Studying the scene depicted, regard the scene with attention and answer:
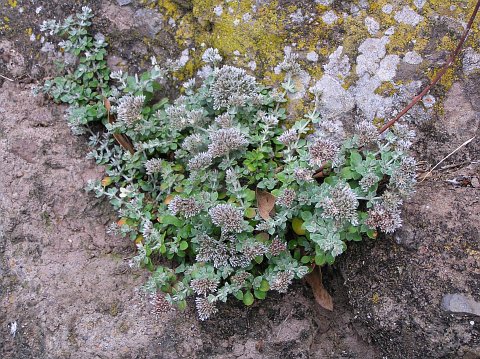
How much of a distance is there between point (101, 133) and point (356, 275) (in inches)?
66.4

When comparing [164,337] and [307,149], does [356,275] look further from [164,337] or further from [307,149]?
[164,337]

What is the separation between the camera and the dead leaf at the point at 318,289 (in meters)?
2.71

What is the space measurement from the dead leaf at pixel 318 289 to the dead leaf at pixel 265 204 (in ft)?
1.28

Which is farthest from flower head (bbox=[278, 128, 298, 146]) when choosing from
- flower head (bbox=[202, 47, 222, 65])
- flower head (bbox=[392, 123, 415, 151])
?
flower head (bbox=[202, 47, 222, 65])

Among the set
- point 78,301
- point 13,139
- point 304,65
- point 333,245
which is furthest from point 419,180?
point 13,139

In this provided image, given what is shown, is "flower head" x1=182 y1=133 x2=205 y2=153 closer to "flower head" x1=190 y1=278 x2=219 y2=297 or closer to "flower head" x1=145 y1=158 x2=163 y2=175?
"flower head" x1=145 y1=158 x2=163 y2=175

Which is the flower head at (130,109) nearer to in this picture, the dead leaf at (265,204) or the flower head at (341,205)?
the dead leaf at (265,204)

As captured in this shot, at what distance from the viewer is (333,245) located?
2355 millimetres

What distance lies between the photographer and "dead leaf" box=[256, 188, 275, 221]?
2.61 metres

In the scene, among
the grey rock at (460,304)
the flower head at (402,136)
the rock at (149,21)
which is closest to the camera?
the grey rock at (460,304)

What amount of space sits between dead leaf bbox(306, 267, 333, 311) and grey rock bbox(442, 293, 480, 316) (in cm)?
58

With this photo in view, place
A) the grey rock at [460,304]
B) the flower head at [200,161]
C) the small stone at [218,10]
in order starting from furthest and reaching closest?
the small stone at [218,10] → the flower head at [200,161] → the grey rock at [460,304]

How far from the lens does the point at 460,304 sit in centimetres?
232

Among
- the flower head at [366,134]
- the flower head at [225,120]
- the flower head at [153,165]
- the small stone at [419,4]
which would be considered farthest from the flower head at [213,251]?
the small stone at [419,4]
